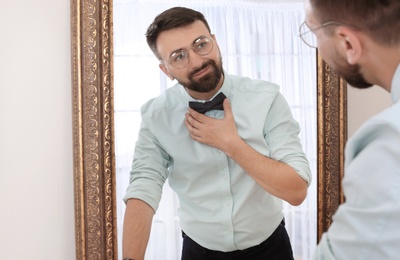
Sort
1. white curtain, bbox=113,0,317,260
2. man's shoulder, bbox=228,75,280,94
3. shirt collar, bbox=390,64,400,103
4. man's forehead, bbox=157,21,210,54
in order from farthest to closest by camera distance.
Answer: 1. white curtain, bbox=113,0,317,260
2. man's shoulder, bbox=228,75,280,94
3. man's forehead, bbox=157,21,210,54
4. shirt collar, bbox=390,64,400,103

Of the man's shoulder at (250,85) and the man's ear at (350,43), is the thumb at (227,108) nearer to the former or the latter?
the man's shoulder at (250,85)

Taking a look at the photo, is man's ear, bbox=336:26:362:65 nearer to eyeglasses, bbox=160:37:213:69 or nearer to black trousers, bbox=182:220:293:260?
eyeglasses, bbox=160:37:213:69

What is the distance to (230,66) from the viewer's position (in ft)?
7.02

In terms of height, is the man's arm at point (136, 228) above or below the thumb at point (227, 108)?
below

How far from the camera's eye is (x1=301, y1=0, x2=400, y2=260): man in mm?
848

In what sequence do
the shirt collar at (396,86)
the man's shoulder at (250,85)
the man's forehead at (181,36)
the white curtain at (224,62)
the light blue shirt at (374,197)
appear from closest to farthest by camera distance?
1. the light blue shirt at (374,197)
2. the shirt collar at (396,86)
3. the man's forehead at (181,36)
4. the man's shoulder at (250,85)
5. the white curtain at (224,62)

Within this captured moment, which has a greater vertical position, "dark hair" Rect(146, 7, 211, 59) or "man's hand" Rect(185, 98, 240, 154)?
"dark hair" Rect(146, 7, 211, 59)

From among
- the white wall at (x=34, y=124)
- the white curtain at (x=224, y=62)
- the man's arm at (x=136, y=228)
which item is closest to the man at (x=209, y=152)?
the man's arm at (x=136, y=228)

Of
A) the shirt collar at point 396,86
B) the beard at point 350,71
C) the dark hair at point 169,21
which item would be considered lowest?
the shirt collar at point 396,86

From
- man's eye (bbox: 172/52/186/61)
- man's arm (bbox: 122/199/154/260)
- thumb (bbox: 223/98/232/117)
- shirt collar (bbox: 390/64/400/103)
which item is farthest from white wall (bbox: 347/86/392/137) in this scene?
shirt collar (bbox: 390/64/400/103)

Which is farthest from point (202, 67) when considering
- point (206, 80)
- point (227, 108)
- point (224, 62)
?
point (224, 62)

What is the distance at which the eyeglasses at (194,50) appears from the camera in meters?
1.79

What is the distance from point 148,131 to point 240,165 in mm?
401

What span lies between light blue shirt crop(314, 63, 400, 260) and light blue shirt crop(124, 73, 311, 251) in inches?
34.1
